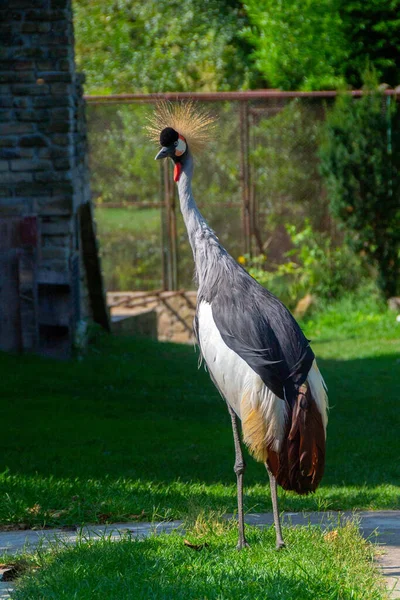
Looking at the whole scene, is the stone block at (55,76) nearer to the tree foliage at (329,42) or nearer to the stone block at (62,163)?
the stone block at (62,163)

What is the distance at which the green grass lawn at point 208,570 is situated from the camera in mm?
4312

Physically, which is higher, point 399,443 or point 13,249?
point 13,249

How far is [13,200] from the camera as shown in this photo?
37.7ft

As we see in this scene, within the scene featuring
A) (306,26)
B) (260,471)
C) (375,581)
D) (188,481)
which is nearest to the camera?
(375,581)

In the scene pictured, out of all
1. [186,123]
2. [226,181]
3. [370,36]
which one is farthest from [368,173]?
[186,123]

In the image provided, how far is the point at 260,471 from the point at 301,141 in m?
9.06

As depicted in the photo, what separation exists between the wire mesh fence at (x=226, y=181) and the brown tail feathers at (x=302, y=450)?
35.1 ft

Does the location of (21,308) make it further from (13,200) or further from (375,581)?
(375,581)

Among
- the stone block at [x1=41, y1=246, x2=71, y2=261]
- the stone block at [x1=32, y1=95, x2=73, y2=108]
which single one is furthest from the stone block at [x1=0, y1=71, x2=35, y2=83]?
the stone block at [x1=41, y1=246, x2=71, y2=261]

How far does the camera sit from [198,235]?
5594mm

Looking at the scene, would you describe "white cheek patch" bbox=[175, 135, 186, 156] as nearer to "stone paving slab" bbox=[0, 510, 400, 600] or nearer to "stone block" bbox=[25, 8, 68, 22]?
"stone paving slab" bbox=[0, 510, 400, 600]

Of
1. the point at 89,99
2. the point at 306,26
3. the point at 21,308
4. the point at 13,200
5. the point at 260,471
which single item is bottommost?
the point at 260,471

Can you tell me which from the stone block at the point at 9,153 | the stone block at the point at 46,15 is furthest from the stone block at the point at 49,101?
the stone block at the point at 46,15

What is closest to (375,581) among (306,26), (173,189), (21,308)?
(21,308)
